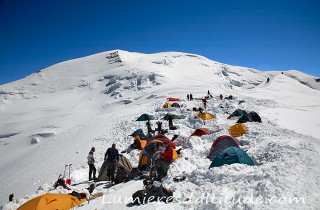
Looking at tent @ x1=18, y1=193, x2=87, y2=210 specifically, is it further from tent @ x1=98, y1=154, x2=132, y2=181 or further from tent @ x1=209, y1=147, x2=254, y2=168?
tent @ x1=209, y1=147, x2=254, y2=168

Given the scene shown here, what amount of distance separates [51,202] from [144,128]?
16.0m

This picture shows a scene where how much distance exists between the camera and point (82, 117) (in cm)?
4766

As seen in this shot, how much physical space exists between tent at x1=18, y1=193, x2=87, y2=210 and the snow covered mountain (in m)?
1.44

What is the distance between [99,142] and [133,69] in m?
52.9

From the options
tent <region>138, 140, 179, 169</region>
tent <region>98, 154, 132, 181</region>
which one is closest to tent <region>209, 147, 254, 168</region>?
tent <region>138, 140, 179, 169</region>

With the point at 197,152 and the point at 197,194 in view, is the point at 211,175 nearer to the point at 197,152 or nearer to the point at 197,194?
the point at 197,194

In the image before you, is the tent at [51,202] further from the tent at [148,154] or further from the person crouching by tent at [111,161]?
the tent at [148,154]

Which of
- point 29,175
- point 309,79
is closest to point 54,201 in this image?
point 29,175

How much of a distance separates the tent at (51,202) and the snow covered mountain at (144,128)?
1.44 meters

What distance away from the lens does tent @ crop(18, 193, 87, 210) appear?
31.4 ft

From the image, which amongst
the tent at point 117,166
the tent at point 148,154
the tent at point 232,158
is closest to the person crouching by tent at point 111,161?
the tent at point 117,166

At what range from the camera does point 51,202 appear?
9.87 m

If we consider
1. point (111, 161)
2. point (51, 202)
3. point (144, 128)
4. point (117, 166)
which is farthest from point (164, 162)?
point (144, 128)

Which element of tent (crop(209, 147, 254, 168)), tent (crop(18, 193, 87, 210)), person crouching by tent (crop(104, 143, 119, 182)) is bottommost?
tent (crop(18, 193, 87, 210))
